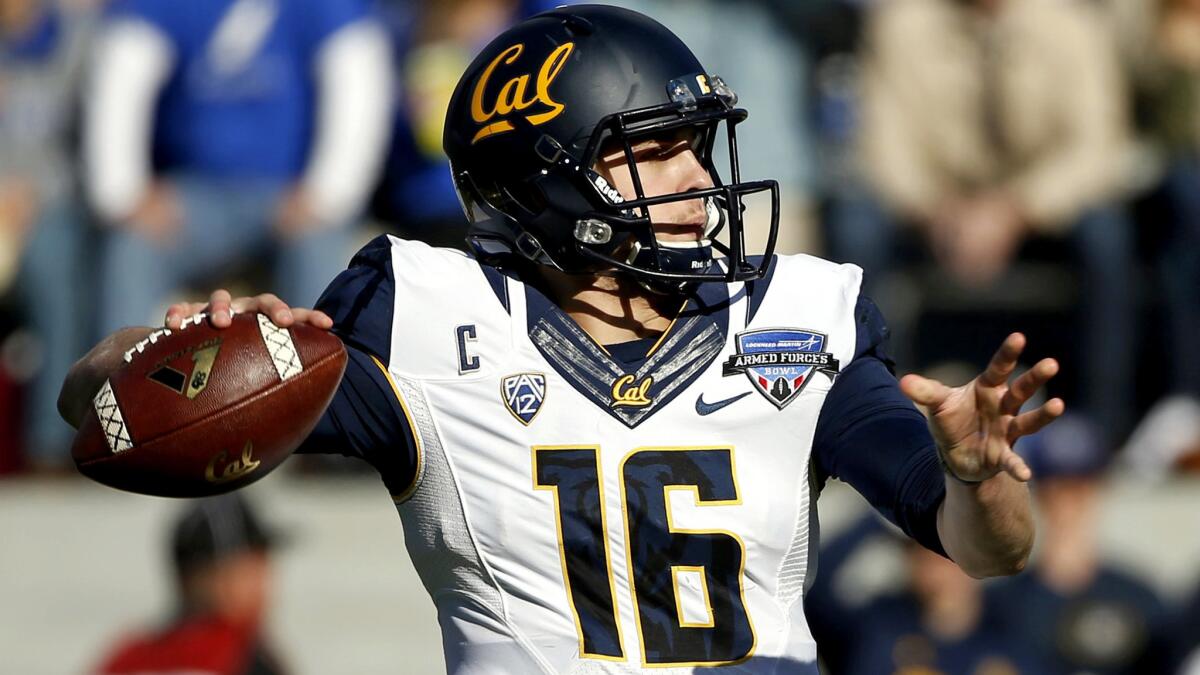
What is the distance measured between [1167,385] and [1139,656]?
1.21m

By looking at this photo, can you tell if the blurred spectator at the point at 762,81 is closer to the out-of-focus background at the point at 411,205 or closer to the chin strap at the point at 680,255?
the out-of-focus background at the point at 411,205

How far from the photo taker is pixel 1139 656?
5.66 m

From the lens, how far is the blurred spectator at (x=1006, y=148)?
Result: 21.1ft

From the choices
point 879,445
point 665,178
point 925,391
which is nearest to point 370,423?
point 665,178

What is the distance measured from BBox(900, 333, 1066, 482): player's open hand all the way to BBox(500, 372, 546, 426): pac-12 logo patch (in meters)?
0.58

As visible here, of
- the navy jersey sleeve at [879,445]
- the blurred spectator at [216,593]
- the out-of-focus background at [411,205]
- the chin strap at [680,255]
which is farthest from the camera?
the out-of-focus background at [411,205]

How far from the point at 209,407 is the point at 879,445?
936mm

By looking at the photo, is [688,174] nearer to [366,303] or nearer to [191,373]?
[366,303]

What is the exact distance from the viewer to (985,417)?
2.54 meters

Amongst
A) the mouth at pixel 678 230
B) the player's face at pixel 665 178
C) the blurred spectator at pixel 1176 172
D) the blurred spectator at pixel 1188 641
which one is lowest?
the blurred spectator at pixel 1188 641

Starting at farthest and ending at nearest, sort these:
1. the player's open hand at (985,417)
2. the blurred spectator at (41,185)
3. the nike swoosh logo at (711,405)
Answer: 1. the blurred spectator at (41,185)
2. the nike swoosh logo at (711,405)
3. the player's open hand at (985,417)

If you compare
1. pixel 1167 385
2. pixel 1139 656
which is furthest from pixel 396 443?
pixel 1167 385

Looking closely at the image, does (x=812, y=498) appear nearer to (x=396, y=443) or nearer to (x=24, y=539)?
(x=396, y=443)

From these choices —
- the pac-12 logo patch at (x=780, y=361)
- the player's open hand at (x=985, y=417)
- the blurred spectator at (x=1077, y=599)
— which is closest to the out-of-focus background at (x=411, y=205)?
the blurred spectator at (x=1077, y=599)
